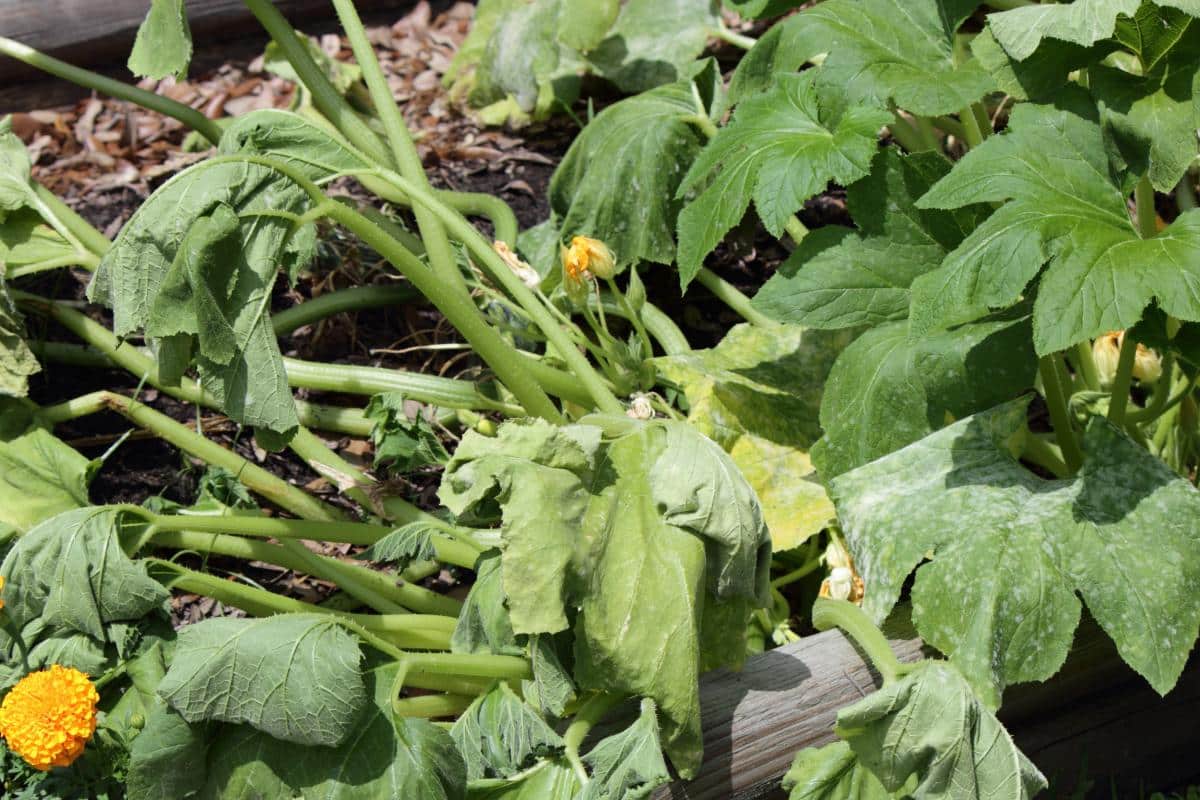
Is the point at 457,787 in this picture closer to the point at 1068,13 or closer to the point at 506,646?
the point at 506,646

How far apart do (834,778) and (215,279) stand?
1.30m

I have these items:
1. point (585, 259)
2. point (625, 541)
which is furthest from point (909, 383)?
point (585, 259)

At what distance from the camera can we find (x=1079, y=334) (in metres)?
1.87

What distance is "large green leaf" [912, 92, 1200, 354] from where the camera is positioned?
6.20ft

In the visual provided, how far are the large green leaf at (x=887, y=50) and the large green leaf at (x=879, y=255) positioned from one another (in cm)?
13

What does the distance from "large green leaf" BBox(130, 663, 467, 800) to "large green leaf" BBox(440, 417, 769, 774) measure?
0.84ft

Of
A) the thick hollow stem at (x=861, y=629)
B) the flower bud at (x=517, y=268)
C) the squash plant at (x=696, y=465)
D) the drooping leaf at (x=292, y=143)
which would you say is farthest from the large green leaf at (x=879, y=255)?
the drooping leaf at (x=292, y=143)

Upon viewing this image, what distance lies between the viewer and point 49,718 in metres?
1.99

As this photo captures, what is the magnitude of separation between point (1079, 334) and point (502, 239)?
1.66 m

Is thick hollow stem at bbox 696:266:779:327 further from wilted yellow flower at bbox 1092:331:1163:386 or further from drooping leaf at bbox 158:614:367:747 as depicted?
drooping leaf at bbox 158:614:367:747

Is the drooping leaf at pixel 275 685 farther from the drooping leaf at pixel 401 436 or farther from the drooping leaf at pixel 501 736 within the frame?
the drooping leaf at pixel 401 436

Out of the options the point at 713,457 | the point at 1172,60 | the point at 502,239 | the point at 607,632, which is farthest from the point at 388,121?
the point at 1172,60

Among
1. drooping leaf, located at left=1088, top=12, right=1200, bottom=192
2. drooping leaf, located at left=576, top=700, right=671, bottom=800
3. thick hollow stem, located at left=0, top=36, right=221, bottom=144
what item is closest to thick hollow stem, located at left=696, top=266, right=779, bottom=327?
drooping leaf, located at left=1088, top=12, right=1200, bottom=192

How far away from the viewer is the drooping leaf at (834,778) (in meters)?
2.01
